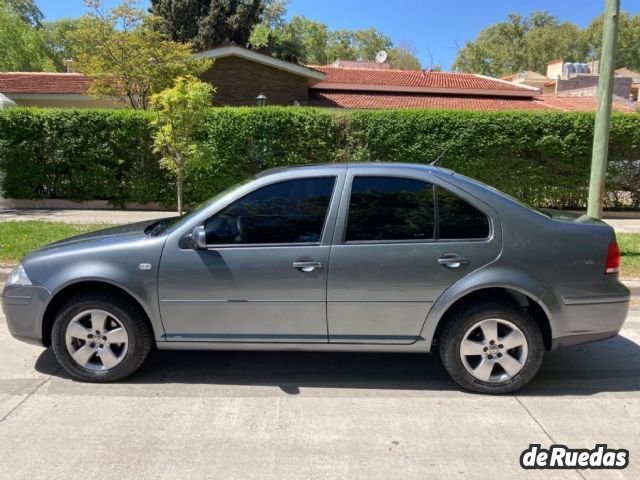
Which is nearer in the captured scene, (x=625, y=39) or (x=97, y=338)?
(x=97, y=338)

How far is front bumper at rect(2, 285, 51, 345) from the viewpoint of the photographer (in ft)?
13.1

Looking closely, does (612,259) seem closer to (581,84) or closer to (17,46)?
(17,46)

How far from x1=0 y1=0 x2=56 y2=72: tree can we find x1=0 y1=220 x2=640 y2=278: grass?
3615 centimetres

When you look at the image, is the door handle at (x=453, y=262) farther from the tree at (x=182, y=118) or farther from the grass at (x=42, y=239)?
the tree at (x=182, y=118)

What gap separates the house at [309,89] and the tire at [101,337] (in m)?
13.1

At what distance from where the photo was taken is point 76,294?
4066 millimetres

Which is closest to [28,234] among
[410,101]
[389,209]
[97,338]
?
[97,338]

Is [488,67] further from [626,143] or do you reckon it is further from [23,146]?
[23,146]

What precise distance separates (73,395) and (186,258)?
1.28 meters

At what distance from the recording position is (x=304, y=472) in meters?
2.98

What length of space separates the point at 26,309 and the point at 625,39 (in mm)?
82905

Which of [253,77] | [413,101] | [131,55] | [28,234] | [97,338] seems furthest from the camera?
[413,101]

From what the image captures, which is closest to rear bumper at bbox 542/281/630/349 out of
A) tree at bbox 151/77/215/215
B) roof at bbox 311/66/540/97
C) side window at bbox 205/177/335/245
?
side window at bbox 205/177/335/245

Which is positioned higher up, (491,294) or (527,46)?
(527,46)
